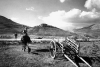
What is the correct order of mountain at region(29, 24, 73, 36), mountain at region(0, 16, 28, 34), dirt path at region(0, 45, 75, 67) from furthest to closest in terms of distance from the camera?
mountain at region(29, 24, 73, 36)
mountain at region(0, 16, 28, 34)
dirt path at region(0, 45, 75, 67)

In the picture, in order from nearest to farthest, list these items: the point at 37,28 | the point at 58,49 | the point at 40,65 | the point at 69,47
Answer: the point at 40,65 → the point at 69,47 → the point at 58,49 → the point at 37,28

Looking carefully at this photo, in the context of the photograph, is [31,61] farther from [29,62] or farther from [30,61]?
[29,62]

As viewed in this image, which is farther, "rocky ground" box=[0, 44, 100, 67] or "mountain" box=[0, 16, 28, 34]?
"mountain" box=[0, 16, 28, 34]

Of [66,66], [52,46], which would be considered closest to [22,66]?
[66,66]

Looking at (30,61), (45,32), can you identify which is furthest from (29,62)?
(45,32)

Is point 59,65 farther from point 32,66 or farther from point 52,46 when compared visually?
point 52,46

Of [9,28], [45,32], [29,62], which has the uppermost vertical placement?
[9,28]

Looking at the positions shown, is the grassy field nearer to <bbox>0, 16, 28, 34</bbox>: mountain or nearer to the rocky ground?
the rocky ground

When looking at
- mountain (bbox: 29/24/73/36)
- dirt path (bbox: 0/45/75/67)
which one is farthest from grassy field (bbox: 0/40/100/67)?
mountain (bbox: 29/24/73/36)

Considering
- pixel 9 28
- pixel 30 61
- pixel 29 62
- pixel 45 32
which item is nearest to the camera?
pixel 29 62

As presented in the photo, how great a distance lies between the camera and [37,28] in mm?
93688

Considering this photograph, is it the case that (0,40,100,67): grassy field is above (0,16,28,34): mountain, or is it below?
below

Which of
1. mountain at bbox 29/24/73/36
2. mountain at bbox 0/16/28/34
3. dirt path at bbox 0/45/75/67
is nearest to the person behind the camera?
dirt path at bbox 0/45/75/67

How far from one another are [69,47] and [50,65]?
2.53m
